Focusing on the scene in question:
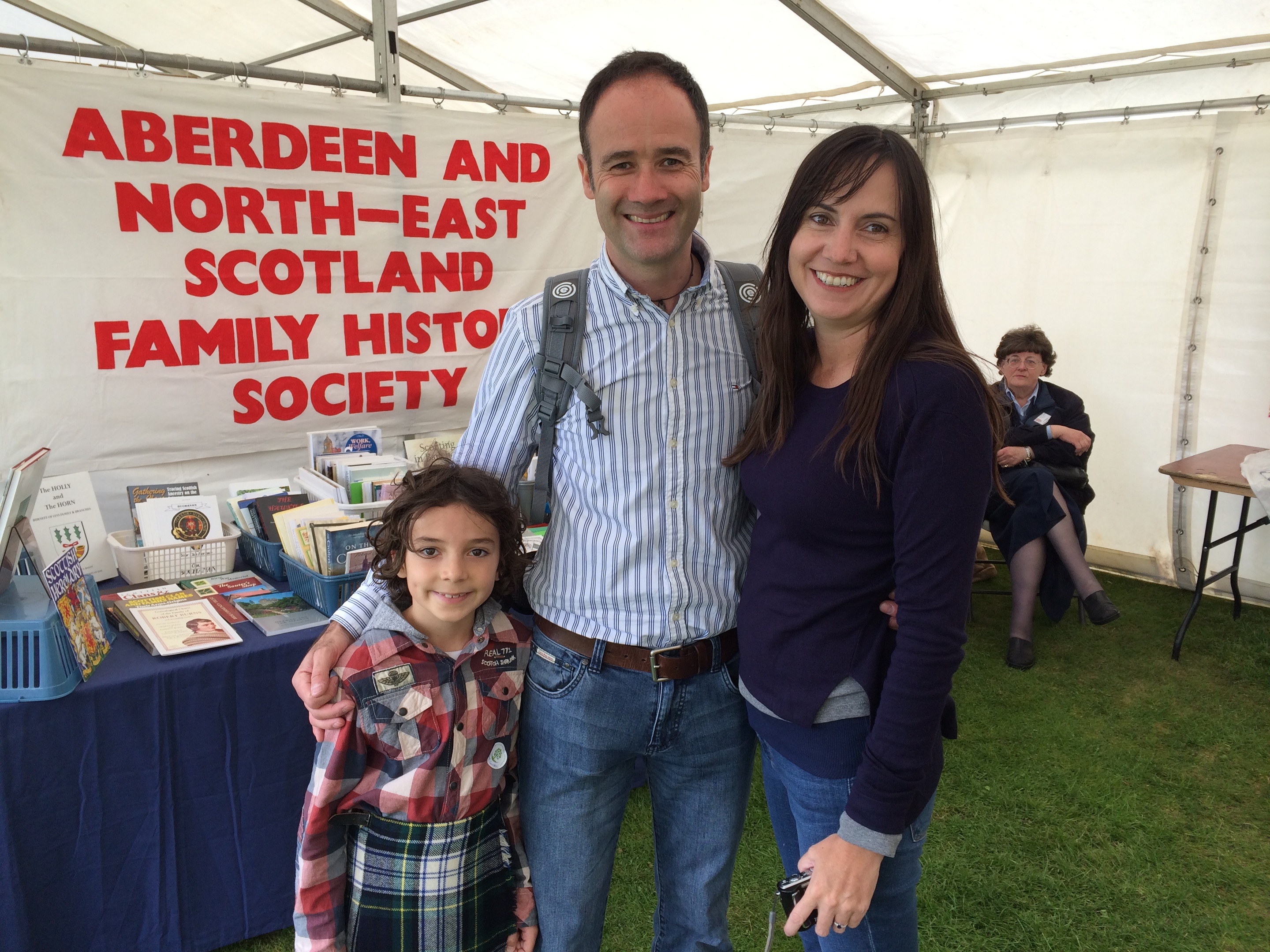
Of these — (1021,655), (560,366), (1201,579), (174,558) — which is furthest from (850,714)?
(1201,579)

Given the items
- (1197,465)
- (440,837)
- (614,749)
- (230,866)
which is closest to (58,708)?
(230,866)

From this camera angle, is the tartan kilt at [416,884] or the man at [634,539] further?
the tartan kilt at [416,884]

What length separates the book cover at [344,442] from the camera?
9.08 ft

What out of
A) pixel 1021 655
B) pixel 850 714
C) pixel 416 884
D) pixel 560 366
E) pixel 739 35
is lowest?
pixel 1021 655

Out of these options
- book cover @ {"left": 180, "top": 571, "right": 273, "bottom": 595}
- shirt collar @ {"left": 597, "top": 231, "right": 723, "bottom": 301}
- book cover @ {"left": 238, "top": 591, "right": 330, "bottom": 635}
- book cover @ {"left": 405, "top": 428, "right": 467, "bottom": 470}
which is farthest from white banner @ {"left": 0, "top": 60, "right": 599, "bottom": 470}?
shirt collar @ {"left": 597, "top": 231, "right": 723, "bottom": 301}

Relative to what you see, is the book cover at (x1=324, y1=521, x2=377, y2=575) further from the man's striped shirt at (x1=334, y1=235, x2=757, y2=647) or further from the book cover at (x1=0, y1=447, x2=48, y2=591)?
the man's striped shirt at (x1=334, y1=235, x2=757, y2=647)

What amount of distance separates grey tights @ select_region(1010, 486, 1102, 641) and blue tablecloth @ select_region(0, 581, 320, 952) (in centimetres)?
321

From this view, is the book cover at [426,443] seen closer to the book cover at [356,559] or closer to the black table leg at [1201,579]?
the book cover at [356,559]

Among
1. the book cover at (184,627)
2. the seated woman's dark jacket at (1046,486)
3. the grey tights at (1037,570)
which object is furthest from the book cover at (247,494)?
the grey tights at (1037,570)

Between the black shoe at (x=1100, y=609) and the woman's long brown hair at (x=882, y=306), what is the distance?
3.20m

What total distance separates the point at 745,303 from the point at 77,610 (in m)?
1.57

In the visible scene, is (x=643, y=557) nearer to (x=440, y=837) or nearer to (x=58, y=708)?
(x=440, y=837)

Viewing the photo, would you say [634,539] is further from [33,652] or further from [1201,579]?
[1201,579]

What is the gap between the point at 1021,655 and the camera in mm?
3955
